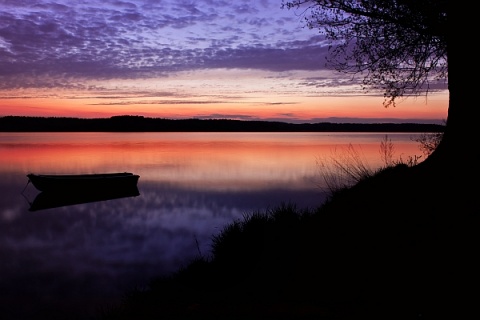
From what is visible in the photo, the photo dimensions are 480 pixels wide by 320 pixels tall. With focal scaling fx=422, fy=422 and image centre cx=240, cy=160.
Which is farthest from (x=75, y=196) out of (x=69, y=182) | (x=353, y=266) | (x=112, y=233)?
(x=353, y=266)

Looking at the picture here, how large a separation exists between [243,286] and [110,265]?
6749 millimetres

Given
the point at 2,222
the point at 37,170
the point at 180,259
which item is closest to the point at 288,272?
the point at 180,259

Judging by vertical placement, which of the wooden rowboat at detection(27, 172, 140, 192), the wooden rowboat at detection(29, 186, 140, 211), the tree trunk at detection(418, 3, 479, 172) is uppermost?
the tree trunk at detection(418, 3, 479, 172)

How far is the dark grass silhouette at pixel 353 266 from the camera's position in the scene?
6082mm

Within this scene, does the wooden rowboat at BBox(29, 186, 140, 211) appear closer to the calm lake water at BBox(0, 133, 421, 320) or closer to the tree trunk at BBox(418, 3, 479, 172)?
the calm lake water at BBox(0, 133, 421, 320)

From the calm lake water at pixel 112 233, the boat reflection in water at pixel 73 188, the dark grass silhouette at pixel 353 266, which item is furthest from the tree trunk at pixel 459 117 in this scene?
the boat reflection in water at pixel 73 188

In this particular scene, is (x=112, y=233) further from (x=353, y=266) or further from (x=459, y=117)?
(x=459, y=117)

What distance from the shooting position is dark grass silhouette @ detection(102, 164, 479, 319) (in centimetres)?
608

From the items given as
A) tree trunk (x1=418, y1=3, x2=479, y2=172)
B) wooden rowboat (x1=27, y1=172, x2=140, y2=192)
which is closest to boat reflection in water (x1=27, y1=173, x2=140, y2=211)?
wooden rowboat (x1=27, y1=172, x2=140, y2=192)

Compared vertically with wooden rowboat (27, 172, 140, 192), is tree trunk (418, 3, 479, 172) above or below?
above

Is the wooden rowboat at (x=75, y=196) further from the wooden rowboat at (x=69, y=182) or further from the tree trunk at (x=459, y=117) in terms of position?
the tree trunk at (x=459, y=117)

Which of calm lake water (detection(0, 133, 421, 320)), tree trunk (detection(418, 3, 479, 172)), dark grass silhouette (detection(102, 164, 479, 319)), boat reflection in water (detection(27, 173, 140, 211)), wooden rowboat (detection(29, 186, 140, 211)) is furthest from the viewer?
boat reflection in water (detection(27, 173, 140, 211))

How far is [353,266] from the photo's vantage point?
7.74 metres

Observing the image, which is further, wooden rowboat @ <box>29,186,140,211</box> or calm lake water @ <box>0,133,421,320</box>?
wooden rowboat @ <box>29,186,140,211</box>
